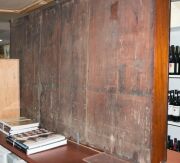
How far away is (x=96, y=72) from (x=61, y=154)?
0.51 meters

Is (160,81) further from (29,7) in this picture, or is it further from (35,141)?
(29,7)

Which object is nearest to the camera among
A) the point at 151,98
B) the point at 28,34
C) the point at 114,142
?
the point at 151,98

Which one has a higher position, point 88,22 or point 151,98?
point 88,22

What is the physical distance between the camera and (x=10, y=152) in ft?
4.96

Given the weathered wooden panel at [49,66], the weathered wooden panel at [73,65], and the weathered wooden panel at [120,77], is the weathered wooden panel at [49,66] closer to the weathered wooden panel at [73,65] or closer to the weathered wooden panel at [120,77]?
the weathered wooden panel at [73,65]

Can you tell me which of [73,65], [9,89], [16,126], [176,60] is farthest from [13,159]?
[176,60]

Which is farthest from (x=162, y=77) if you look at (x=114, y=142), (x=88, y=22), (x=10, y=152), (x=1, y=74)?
(x=1, y=74)

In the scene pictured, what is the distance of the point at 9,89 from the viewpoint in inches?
82.4

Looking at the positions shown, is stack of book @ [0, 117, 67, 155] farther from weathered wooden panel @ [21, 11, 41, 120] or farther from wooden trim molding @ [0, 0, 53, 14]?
wooden trim molding @ [0, 0, 53, 14]

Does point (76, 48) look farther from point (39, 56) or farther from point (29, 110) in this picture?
point (29, 110)

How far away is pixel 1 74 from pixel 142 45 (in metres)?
1.38

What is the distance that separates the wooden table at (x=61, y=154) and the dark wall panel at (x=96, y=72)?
0.07 m

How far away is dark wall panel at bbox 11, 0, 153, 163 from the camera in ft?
3.75

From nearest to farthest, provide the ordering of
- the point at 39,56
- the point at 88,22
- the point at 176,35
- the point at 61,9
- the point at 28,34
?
the point at 88,22 < the point at 61,9 < the point at 39,56 < the point at 28,34 < the point at 176,35
